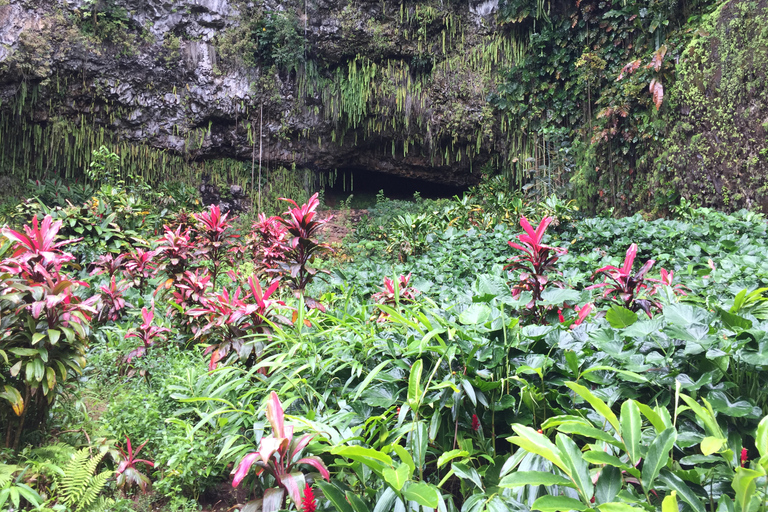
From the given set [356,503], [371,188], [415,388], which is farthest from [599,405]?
[371,188]

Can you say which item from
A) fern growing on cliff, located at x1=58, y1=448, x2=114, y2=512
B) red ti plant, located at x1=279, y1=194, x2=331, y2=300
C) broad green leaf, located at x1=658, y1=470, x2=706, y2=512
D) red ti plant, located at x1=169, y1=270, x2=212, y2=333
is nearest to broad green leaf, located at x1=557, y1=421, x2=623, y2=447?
broad green leaf, located at x1=658, y1=470, x2=706, y2=512

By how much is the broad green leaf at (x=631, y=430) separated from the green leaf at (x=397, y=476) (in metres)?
0.51

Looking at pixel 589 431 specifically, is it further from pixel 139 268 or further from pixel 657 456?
pixel 139 268

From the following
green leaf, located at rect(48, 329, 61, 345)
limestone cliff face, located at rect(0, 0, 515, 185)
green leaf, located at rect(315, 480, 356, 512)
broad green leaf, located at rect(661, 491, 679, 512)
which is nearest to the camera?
broad green leaf, located at rect(661, 491, 679, 512)

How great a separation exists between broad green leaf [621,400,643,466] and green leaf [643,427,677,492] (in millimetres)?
23

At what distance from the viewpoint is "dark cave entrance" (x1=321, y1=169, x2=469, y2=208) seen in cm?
1091

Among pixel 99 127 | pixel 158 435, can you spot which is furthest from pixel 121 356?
pixel 99 127

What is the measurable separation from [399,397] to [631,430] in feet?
2.52

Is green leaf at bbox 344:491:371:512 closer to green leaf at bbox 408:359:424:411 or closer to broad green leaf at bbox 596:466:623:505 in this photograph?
green leaf at bbox 408:359:424:411

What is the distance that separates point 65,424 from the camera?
2104mm

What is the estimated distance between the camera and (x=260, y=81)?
921 centimetres

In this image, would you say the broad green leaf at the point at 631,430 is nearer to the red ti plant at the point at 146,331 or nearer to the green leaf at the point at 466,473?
the green leaf at the point at 466,473

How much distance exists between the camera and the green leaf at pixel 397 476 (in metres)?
0.98

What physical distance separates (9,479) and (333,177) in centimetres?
959
